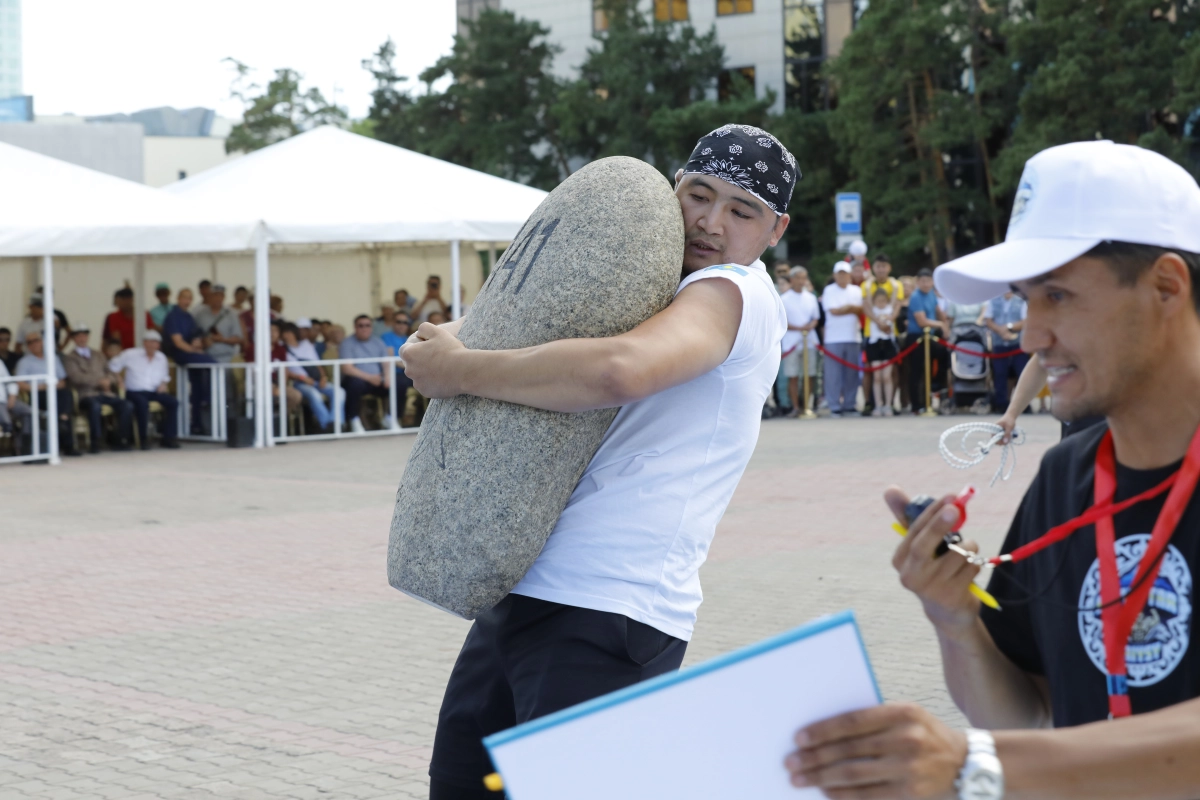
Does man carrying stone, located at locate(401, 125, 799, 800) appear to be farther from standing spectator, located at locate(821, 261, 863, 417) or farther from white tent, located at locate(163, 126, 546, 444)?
standing spectator, located at locate(821, 261, 863, 417)

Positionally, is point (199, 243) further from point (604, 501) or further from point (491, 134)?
point (491, 134)

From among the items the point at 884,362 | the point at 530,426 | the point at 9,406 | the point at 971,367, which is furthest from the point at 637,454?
the point at 971,367

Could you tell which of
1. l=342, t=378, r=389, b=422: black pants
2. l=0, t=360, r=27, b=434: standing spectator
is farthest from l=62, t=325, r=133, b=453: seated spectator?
l=342, t=378, r=389, b=422: black pants

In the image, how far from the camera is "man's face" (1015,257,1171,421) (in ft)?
5.50

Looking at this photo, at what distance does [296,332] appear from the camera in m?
18.0

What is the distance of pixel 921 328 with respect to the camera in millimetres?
18797

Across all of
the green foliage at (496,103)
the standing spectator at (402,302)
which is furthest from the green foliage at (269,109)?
the standing spectator at (402,302)

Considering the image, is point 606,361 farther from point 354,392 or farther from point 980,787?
point 354,392

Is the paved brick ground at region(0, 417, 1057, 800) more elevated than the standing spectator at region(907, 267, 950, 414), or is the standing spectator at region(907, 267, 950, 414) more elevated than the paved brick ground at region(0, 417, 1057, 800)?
the standing spectator at region(907, 267, 950, 414)

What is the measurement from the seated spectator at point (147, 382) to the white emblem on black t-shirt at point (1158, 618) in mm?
16139

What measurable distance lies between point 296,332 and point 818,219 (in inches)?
1025

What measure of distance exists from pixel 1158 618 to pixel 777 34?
152 feet

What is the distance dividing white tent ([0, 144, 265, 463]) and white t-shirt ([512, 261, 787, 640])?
42.8 feet

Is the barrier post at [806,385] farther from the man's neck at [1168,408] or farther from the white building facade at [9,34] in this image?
the white building facade at [9,34]
